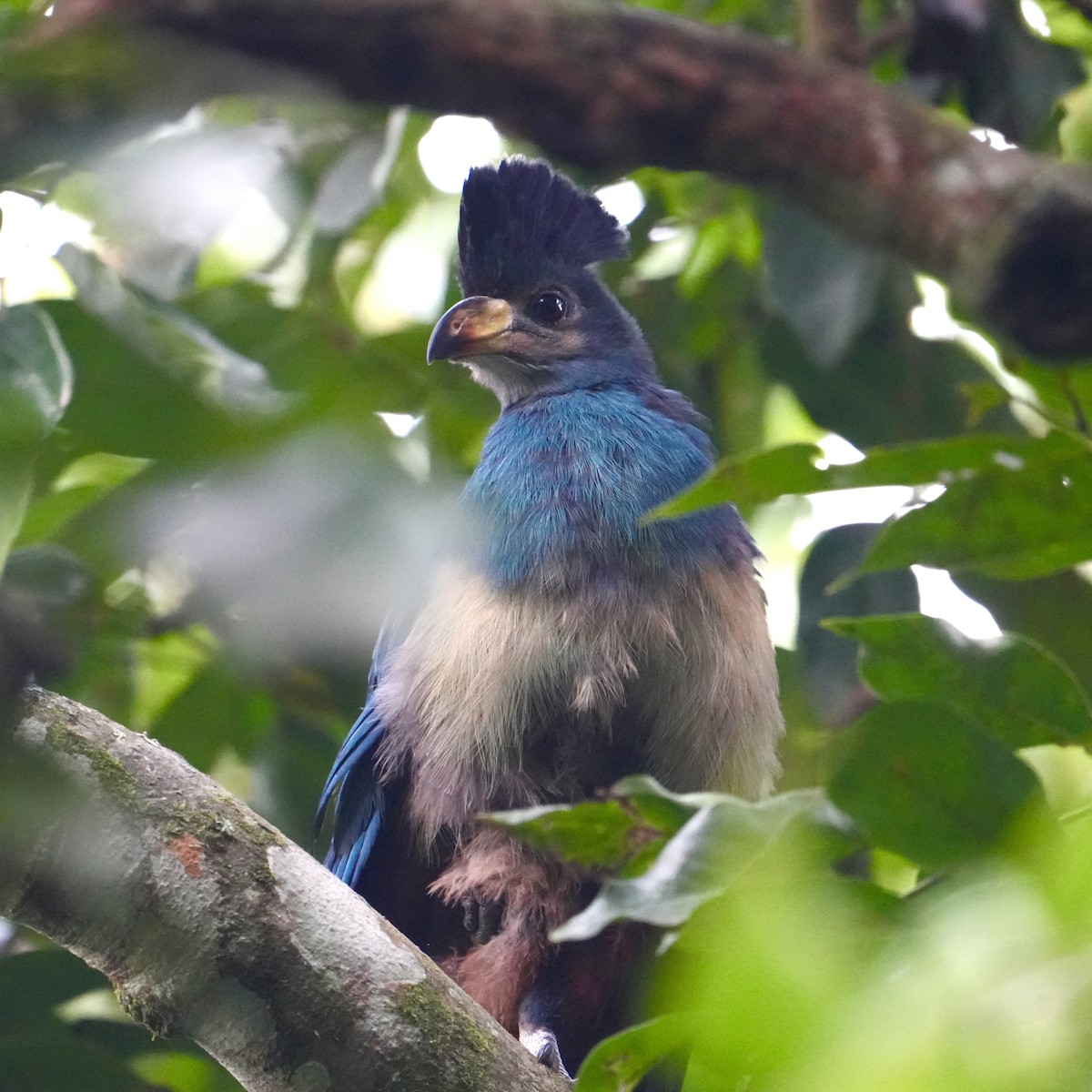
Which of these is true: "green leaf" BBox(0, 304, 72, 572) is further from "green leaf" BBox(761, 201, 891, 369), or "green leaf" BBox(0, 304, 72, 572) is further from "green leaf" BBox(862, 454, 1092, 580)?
"green leaf" BBox(761, 201, 891, 369)

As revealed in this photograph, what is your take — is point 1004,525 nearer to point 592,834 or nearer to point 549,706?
point 592,834

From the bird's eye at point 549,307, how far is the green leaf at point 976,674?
3.02m

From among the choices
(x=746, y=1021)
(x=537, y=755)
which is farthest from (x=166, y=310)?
(x=746, y=1021)

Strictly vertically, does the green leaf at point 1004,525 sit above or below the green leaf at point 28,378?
above

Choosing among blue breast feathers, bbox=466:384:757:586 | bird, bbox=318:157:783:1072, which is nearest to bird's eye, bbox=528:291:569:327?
blue breast feathers, bbox=466:384:757:586

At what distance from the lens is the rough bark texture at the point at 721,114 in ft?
5.43

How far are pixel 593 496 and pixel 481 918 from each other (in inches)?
42.4

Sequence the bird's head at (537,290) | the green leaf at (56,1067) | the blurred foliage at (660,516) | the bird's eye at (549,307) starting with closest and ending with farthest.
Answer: the blurred foliage at (660,516)
the green leaf at (56,1067)
the bird's head at (537,290)
the bird's eye at (549,307)

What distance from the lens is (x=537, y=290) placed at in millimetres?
4871

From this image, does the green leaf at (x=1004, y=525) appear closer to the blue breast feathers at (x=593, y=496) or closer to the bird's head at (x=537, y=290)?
the blue breast feathers at (x=593, y=496)

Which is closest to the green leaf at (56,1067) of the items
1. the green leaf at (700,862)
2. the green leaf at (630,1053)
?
the green leaf at (630,1053)

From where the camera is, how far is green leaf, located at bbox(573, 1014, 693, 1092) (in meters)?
1.73

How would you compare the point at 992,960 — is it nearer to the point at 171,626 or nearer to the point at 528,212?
the point at 171,626

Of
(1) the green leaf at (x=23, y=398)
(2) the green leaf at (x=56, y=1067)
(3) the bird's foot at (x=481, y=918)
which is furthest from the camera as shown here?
(3) the bird's foot at (x=481, y=918)
